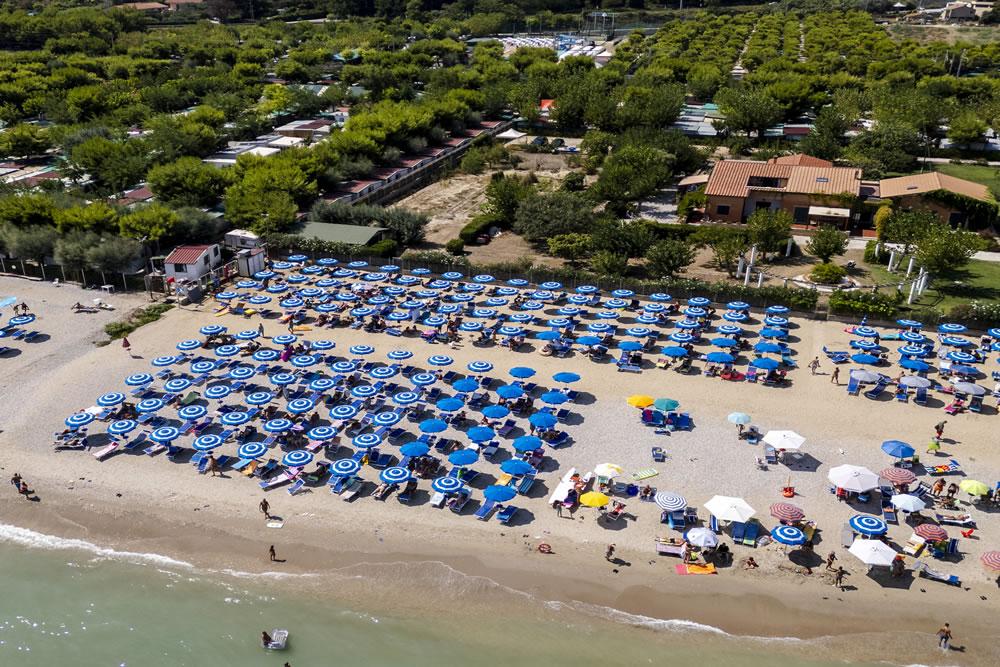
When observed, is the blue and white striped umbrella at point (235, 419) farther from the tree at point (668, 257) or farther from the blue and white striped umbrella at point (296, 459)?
the tree at point (668, 257)

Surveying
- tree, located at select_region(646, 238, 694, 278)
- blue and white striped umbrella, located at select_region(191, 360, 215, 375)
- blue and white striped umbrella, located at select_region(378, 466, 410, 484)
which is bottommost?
blue and white striped umbrella, located at select_region(191, 360, 215, 375)

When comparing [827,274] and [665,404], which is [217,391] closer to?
[665,404]

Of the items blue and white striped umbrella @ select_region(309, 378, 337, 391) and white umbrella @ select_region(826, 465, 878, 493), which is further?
blue and white striped umbrella @ select_region(309, 378, 337, 391)

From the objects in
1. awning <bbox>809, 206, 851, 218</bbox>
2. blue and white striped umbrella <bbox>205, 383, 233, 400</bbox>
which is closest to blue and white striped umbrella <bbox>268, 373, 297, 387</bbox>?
blue and white striped umbrella <bbox>205, 383, 233, 400</bbox>

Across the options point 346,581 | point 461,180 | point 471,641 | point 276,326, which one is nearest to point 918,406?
point 471,641

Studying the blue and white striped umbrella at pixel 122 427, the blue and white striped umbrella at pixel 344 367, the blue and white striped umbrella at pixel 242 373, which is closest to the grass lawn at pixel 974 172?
the blue and white striped umbrella at pixel 344 367

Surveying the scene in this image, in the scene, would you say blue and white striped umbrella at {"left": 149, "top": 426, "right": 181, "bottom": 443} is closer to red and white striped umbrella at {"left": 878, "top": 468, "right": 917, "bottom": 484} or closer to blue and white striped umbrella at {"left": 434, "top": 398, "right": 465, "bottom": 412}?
blue and white striped umbrella at {"left": 434, "top": 398, "right": 465, "bottom": 412}

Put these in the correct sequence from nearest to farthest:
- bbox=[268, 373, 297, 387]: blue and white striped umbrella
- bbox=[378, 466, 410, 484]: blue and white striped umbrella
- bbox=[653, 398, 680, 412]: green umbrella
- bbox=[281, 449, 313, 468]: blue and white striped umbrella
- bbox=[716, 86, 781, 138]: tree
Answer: bbox=[378, 466, 410, 484]: blue and white striped umbrella, bbox=[281, 449, 313, 468]: blue and white striped umbrella, bbox=[653, 398, 680, 412]: green umbrella, bbox=[268, 373, 297, 387]: blue and white striped umbrella, bbox=[716, 86, 781, 138]: tree
